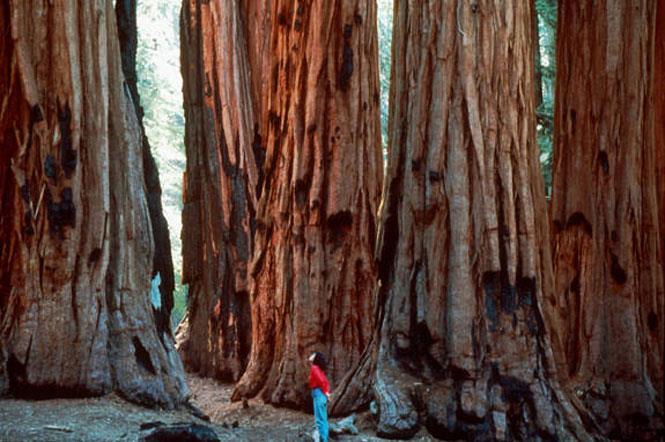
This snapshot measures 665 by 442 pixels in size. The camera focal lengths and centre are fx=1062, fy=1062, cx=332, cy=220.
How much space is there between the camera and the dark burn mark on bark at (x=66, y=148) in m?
8.29

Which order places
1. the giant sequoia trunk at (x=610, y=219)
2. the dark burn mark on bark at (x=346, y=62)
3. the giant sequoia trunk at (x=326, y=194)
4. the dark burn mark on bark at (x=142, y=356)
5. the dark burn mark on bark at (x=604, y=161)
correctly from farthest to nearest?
the dark burn mark on bark at (x=346, y=62)
the giant sequoia trunk at (x=326, y=194)
the dark burn mark on bark at (x=604, y=161)
the giant sequoia trunk at (x=610, y=219)
the dark burn mark on bark at (x=142, y=356)

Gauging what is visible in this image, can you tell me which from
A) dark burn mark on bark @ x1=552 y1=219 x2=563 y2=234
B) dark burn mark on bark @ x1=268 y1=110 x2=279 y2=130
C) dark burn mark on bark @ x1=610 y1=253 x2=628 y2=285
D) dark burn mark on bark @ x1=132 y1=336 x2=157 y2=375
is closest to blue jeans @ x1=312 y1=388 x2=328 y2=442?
dark burn mark on bark @ x1=132 y1=336 x2=157 y2=375

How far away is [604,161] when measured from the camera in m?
10.3

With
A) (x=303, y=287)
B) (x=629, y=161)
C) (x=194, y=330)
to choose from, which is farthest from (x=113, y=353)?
(x=194, y=330)

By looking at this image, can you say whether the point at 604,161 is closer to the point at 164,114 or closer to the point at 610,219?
the point at 610,219

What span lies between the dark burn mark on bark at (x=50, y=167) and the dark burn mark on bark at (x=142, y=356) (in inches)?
57.5

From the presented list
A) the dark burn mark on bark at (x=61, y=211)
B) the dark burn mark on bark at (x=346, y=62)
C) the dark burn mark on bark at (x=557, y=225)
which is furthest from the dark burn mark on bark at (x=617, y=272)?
the dark burn mark on bark at (x=61, y=211)

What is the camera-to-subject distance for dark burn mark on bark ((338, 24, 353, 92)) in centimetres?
1068

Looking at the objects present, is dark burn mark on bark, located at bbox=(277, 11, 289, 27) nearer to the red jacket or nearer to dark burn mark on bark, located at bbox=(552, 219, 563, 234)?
dark burn mark on bark, located at bbox=(552, 219, 563, 234)

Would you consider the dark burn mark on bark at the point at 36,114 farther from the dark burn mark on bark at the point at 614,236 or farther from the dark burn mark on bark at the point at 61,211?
the dark burn mark on bark at the point at 614,236

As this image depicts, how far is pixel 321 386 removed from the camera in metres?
7.34

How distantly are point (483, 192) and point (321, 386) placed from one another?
220 centimetres

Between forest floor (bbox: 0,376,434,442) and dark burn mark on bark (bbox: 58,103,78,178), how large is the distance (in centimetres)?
179

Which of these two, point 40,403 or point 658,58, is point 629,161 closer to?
point 658,58
